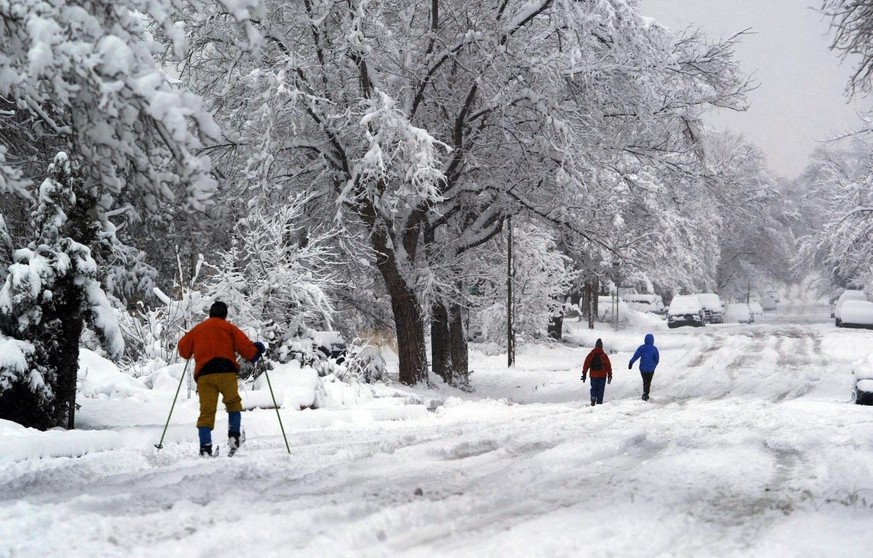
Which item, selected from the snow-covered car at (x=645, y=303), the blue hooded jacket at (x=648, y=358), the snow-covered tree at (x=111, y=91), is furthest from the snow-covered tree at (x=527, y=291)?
the snow-covered car at (x=645, y=303)

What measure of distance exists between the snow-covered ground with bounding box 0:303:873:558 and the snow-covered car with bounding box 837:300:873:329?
34030 mm

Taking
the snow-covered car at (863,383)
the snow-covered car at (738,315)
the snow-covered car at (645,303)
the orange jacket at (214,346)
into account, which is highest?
the snow-covered car at (645,303)

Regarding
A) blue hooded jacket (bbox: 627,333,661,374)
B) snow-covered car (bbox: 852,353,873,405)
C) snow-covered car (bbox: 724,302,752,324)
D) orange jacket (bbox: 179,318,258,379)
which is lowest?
snow-covered car (bbox: 852,353,873,405)

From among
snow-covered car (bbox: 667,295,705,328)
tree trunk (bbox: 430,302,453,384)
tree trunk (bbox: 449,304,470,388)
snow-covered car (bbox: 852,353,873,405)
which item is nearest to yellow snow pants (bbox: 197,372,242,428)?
tree trunk (bbox: 430,302,453,384)

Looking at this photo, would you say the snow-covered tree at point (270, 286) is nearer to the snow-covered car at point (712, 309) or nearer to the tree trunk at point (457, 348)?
the tree trunk at point (457, 348)

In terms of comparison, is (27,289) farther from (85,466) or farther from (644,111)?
(644,111)

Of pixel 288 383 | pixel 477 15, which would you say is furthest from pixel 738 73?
pixel 288 383

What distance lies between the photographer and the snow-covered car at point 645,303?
195 feet

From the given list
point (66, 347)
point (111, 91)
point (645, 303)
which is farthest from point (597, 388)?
point (645, 303)

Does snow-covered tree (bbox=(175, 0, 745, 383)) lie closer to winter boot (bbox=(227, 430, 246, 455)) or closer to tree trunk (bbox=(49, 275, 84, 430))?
tree trunk (bbox=(49, 275, 84, 430))

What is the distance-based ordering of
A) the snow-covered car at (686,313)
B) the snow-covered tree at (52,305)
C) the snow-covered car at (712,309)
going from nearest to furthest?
the snow-covered tree at (52,305) → the snow-covered car at (686,313) → the snow-covered car at (712,309)

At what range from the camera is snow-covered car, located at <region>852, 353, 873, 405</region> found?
55.0 ft

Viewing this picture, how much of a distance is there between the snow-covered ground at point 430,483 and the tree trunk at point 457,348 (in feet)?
23.0

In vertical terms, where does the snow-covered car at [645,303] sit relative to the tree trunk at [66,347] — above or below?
above
